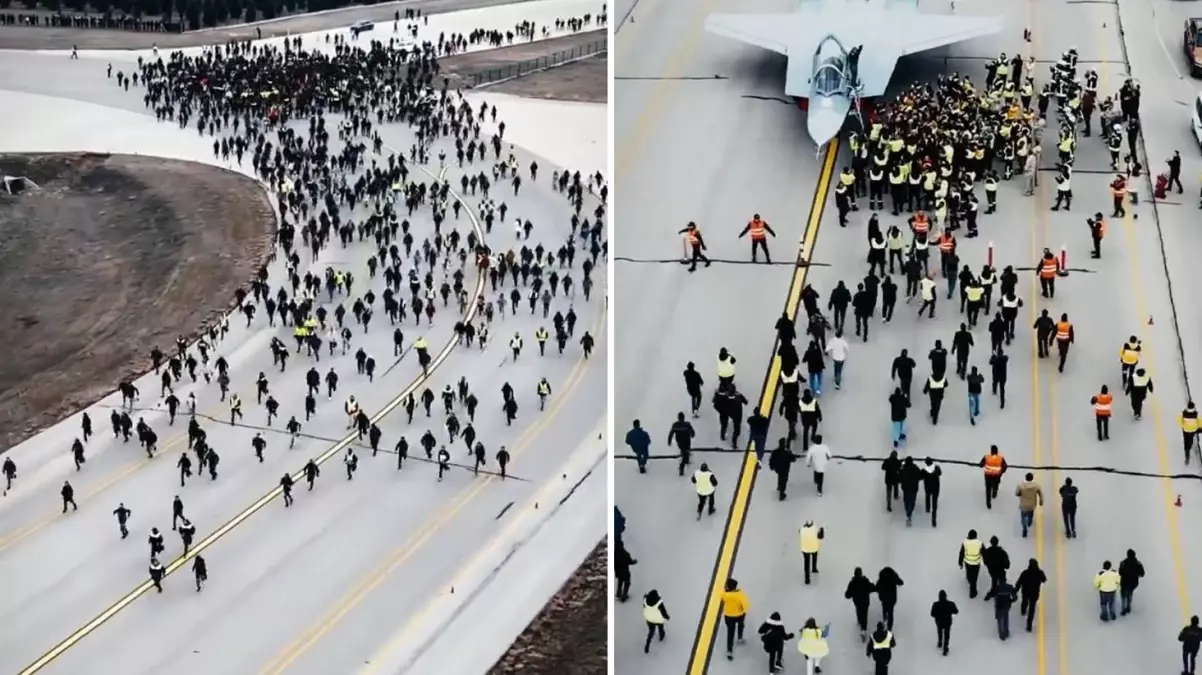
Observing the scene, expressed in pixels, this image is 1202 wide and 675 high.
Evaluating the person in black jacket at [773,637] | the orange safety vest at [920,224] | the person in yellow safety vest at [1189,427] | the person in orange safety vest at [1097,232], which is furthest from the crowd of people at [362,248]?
the person in orange safety vest at [1097,232]

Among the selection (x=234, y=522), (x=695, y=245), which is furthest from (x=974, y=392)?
(x=234, y=522)

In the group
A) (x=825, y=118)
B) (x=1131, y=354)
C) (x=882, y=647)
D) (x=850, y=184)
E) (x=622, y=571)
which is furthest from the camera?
(x=825, y=118)

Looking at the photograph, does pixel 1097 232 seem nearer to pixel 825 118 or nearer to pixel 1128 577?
pixel 825 118

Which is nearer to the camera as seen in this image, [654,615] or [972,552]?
[654,615]

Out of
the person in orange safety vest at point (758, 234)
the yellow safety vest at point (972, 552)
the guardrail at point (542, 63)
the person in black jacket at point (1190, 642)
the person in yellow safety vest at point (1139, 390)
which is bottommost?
the person in black jacket at point (1190, 642)

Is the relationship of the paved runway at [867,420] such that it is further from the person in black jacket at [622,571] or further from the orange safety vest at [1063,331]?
the orange safety vest at [1063,331]

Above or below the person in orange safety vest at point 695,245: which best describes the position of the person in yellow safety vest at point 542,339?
below

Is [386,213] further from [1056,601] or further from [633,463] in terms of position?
[1056,601]
